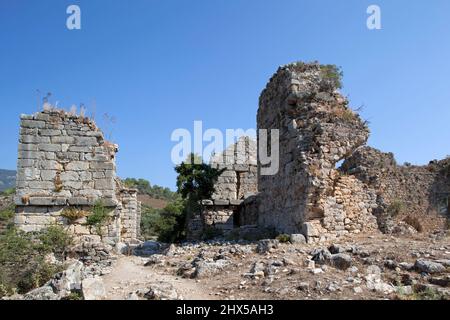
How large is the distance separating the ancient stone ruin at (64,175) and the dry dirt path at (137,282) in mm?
1567

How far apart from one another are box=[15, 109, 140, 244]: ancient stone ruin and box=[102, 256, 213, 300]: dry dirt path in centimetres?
157

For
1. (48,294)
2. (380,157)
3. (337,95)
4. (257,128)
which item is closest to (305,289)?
(48,294)

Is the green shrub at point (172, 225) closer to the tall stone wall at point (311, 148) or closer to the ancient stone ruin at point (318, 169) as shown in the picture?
the ancient stone ruin at point (318, 169)

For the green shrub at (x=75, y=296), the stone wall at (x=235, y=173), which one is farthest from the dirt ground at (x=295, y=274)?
the stone wall at (x=235, y=173)

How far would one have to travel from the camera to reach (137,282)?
652cm

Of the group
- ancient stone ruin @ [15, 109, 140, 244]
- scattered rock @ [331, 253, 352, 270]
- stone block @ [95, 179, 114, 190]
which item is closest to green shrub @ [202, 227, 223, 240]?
ancient stone ruin @ [15, 109, 140, 244]

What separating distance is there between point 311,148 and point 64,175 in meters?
6.08

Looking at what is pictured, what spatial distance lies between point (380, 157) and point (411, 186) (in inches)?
86.0

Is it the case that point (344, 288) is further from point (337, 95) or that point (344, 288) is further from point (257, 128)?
point (257, 128)

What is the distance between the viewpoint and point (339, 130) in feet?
33.3

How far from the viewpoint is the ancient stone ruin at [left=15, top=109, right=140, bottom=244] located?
9445 millimetres

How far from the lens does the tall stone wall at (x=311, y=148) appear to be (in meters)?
9.51

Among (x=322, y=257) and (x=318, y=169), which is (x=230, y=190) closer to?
(x=318, y=169)

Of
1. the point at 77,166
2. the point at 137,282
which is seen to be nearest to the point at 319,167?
the point at 137,282
